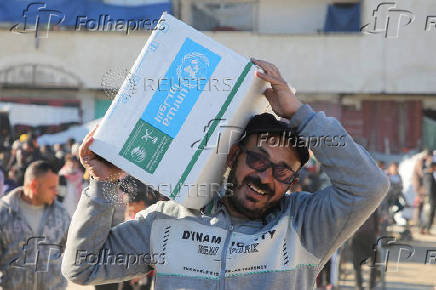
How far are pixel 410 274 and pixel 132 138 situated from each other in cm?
957

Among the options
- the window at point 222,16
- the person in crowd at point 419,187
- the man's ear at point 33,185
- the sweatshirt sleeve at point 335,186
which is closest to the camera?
the sweatshirt sleeve at point 335,186

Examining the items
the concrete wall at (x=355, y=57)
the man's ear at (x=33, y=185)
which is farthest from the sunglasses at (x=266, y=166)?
the concrete wall at (x=355, y=57)

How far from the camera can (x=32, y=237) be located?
6.34m

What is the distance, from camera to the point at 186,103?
303cm

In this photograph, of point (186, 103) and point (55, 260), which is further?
point (55, 260)

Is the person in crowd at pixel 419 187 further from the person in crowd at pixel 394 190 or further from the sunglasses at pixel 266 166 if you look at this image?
the sunglasses at pixel 266 166

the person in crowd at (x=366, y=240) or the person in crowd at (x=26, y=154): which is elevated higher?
the person in crowd at (x=366, y=240)

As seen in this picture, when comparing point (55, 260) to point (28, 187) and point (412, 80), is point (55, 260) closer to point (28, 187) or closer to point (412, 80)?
point (28, 187)

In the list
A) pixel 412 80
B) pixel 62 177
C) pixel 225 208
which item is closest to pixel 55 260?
pixel 225 208

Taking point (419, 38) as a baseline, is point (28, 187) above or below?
above

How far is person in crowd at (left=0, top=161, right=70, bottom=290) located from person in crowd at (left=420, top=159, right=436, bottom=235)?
10.4 metres

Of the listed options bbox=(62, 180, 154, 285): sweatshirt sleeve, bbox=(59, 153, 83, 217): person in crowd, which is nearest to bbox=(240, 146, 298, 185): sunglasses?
bbox=(62, 180, 154, 285): sweatshirt sleeve

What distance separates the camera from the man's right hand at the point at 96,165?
3.05 meters

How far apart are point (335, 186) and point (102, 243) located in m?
0.96
